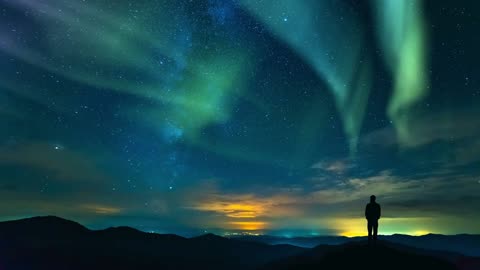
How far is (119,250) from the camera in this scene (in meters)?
113

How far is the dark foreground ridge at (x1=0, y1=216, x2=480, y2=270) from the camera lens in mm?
95625

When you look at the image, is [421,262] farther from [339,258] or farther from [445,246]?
[445,246]

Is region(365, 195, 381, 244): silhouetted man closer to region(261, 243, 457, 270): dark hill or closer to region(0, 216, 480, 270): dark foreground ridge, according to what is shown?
region(261, 243, 457, 270): dark hill

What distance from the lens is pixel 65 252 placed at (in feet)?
341

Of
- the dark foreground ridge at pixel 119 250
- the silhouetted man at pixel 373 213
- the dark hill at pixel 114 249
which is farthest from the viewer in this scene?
the dark hill at pixel 114 249

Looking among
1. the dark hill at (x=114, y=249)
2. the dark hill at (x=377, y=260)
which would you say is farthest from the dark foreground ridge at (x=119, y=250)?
the dark hill at (x=377, y=260)

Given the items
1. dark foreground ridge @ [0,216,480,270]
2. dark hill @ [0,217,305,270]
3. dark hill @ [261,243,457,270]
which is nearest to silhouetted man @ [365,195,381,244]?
dark hill @ [261,243,457,270]

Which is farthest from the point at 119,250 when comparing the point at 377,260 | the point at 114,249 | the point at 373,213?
the point at 373,213

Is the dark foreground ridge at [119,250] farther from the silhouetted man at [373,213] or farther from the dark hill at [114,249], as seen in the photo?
the silhouetted man at [373,213]

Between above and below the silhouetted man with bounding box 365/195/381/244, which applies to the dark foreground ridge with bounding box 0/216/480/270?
below

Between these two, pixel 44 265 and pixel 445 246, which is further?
pixel 445 246

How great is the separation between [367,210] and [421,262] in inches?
195

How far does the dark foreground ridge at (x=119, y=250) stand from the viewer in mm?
95625

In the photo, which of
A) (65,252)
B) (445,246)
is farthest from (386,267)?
(445,246)
